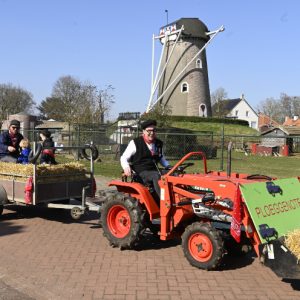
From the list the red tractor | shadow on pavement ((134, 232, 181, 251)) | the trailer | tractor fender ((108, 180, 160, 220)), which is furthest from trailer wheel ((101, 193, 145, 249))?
the trailer

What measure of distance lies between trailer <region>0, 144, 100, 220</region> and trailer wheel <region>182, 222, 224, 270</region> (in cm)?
218

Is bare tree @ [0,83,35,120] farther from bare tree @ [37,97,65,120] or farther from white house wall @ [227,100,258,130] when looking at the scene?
white house wall @ [227,100,258,130]

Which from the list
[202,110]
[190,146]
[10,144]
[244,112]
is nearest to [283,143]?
[202,110]

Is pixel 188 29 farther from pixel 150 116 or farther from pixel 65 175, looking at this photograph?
pixel 65 175

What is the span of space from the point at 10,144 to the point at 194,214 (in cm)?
481

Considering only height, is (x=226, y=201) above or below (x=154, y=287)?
above

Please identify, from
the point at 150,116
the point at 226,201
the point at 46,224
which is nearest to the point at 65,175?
the point at 46,224

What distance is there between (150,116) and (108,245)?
1011 inches

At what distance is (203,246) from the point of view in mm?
5777

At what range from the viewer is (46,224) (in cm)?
840

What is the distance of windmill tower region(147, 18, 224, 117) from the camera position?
172ft

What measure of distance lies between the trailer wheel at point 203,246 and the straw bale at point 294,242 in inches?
38.2

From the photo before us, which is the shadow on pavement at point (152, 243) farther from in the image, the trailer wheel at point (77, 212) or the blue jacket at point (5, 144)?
the blue jacket at point (5, 144)

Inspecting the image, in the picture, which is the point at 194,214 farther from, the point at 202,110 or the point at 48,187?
the point at 202,110
